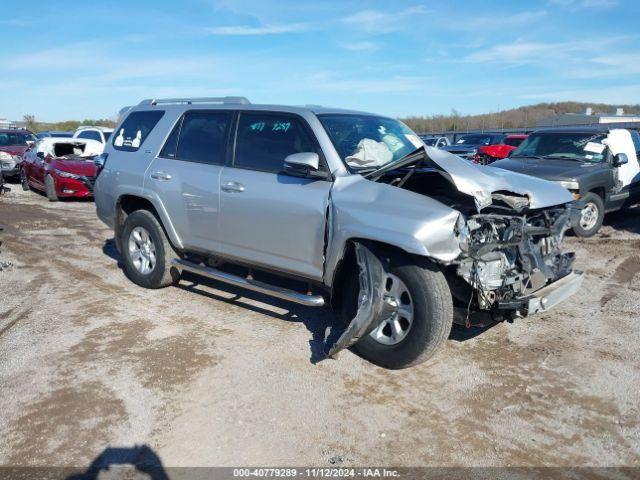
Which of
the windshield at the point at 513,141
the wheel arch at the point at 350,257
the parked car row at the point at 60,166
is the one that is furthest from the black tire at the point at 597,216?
the windshield at the point at 513,141

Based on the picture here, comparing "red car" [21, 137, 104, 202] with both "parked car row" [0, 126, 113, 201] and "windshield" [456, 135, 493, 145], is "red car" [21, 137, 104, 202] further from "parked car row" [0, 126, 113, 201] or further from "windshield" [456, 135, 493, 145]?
"windshield" [456, 135, 493, 145]

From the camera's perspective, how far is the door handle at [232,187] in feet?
16.6

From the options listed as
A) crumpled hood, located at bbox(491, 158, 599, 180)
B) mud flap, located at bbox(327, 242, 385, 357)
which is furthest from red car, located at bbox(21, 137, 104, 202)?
mud flap, located at bbox(327, 242, 385, 357)

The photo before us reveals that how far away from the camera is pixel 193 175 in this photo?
5.52 metres

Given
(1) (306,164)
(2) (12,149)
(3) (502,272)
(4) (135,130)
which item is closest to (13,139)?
(2) (12,149)

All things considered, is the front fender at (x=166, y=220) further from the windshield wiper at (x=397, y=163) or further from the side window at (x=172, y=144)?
the windshield wiper at (x=397, y=163)

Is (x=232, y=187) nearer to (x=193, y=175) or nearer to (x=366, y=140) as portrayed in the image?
(x=193, y=175)

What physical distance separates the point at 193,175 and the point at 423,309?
9.08 feet

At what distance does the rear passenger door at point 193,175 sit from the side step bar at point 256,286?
0.20 metres

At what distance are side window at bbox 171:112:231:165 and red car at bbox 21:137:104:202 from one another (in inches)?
310

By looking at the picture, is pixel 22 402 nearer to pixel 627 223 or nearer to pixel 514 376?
pixel 514 376

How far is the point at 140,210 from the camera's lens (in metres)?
6.20

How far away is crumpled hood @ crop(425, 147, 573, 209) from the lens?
4266 millimetres

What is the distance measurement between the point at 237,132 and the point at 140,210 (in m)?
1.66
